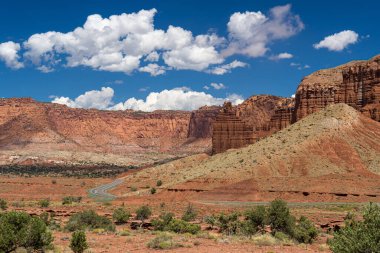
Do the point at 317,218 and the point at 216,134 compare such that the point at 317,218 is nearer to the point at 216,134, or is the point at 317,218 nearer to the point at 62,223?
the point at 62,223

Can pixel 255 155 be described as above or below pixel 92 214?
above

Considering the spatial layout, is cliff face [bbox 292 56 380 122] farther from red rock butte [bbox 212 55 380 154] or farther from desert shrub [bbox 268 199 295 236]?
desert shrub [bbox 268 199 295 236]

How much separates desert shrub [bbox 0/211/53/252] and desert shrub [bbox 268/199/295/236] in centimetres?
1648

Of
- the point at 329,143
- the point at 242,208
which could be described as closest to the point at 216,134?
the point at 329,143

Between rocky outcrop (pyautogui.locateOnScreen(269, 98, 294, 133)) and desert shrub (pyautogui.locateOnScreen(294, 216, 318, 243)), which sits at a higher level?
rocky outcrop (pyautogui.locateOnScreen(269, 98, 294, 133))

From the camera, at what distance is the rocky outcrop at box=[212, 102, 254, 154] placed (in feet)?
329

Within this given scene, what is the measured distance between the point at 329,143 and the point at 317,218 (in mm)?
29695

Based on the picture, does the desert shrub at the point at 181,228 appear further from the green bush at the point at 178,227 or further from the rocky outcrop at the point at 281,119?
the rocky outcrop at the point at 281,119

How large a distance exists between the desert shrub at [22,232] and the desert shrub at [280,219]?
16478 millimetres

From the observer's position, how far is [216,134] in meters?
103

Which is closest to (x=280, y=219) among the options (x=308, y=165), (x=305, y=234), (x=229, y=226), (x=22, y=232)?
(x=229, y=226)

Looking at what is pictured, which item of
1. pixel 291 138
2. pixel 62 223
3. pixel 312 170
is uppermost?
pixel 291 138

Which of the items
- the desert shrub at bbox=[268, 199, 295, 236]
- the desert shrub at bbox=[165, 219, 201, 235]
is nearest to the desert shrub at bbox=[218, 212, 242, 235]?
the desert shrub at bbox=[165, 219, 201, 235]

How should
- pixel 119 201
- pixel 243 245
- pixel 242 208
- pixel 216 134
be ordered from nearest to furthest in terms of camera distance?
1. pixel 243 245
2. pixel 242 208
3. pixel 119 201
4. pixel 216 134
